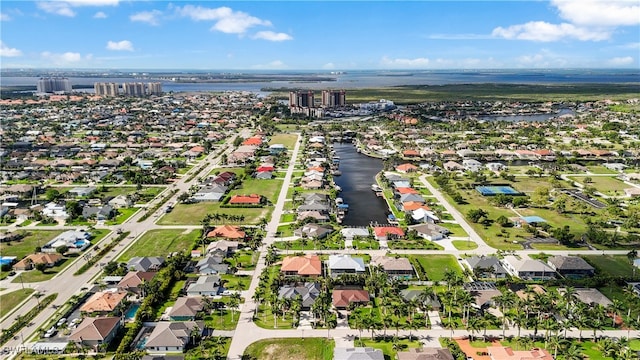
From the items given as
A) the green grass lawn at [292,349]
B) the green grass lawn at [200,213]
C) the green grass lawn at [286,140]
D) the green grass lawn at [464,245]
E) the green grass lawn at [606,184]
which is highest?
the green grass lawn at [286,140]

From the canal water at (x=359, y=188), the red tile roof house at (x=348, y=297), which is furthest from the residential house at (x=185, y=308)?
the canal water at (x=359, y=188)

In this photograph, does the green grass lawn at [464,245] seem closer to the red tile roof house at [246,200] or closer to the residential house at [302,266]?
the residential house at [302,266]

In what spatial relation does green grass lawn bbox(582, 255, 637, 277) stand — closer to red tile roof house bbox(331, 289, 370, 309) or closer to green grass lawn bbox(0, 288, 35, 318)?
red tile roof house bbox(331, 289, 370, 309)

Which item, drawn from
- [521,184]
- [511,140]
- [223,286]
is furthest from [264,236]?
[511,140]

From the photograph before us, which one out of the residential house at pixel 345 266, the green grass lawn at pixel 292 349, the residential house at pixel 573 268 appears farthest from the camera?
the residential house at pixel 345 266

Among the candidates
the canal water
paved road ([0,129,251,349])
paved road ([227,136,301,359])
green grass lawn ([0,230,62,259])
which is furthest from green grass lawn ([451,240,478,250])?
green grass lawn ([0,230,62,259])

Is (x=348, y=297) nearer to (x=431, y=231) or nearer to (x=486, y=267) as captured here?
(x=486, y=267)

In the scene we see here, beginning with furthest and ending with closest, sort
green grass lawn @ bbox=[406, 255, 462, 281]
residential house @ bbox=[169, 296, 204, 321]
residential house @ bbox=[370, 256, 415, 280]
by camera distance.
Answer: green grass lawn @ bbox=[406, 255, 462, 281]
residential house @ bbox=[370, 256, 415, 280]
residential house @ bbox=[169, 296, 204, 321]
